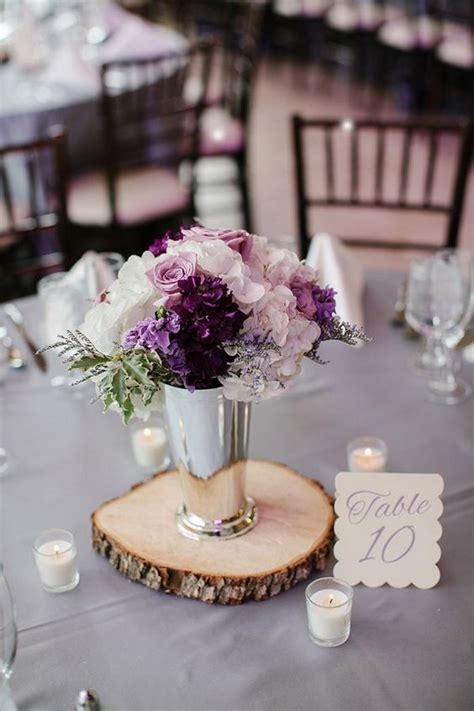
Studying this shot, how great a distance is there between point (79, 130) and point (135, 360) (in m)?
2.61

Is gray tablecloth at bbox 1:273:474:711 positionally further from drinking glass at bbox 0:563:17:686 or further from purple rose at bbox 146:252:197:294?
purple rose at bbox 146:252:197:294

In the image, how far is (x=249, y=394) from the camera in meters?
1.25

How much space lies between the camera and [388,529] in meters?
1.35

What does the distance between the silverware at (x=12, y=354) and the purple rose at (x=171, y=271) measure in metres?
0.83

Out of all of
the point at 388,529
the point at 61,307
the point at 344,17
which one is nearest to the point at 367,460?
the point at 388,529

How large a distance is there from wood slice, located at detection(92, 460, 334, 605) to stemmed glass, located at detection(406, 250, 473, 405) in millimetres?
466

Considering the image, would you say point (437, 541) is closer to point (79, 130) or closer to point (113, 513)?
point (113, 513)

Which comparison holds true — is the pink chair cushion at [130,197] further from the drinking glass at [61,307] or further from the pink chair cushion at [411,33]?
the pink chair cushion at [411,33]

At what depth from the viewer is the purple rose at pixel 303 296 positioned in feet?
4.13

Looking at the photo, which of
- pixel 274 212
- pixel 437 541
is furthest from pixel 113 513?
pixel 274 212

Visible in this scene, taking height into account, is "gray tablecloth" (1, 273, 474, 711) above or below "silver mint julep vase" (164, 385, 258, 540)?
below

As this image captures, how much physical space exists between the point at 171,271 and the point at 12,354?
87 cm

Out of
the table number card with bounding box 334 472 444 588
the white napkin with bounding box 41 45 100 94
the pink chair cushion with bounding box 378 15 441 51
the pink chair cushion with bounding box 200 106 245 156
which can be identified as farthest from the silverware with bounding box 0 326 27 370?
the pink chair cushion with bounding box 378 15 441 51

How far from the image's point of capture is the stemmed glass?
6.05 feet
